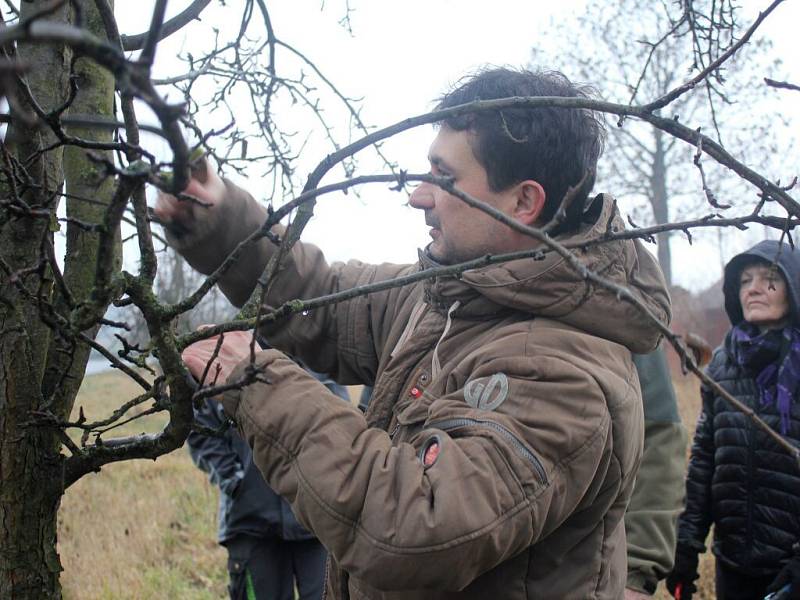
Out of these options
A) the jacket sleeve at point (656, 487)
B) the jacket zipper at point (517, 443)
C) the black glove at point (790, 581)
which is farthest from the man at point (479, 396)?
the black glove at point (790, 581)

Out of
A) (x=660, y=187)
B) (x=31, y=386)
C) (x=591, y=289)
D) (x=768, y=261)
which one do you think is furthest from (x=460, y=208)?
(x=660, y=187)

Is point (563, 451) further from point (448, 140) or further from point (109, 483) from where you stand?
point (109, 483)

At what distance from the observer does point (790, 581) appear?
2562mm

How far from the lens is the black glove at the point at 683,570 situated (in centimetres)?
308

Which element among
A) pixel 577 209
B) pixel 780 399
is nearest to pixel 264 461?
pixel 577 209

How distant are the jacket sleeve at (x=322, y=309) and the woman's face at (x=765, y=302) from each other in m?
1.81

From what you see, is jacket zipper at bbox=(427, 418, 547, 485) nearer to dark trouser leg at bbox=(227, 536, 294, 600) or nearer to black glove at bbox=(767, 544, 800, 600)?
black glove at bbox=(767, 544, 800, 600)

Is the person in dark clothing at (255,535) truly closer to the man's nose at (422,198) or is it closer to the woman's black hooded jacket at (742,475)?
the woman's black hooded jacket at (742,475)

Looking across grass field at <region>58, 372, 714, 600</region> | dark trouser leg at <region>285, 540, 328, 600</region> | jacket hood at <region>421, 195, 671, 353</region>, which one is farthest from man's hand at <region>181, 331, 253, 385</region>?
grass field at <region>58, 372, 714, 600</region>

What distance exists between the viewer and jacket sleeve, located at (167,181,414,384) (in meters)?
1.79

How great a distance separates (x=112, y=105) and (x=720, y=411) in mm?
2757

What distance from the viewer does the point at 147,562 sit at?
539 cm

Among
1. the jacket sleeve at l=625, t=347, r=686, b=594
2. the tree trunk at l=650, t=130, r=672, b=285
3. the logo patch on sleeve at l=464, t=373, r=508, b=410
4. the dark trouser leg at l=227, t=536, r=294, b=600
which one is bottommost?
the dark trouser leg at l=227, t=536, r=294, b=600

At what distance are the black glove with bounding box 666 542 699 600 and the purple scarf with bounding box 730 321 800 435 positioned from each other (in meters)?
0.75
